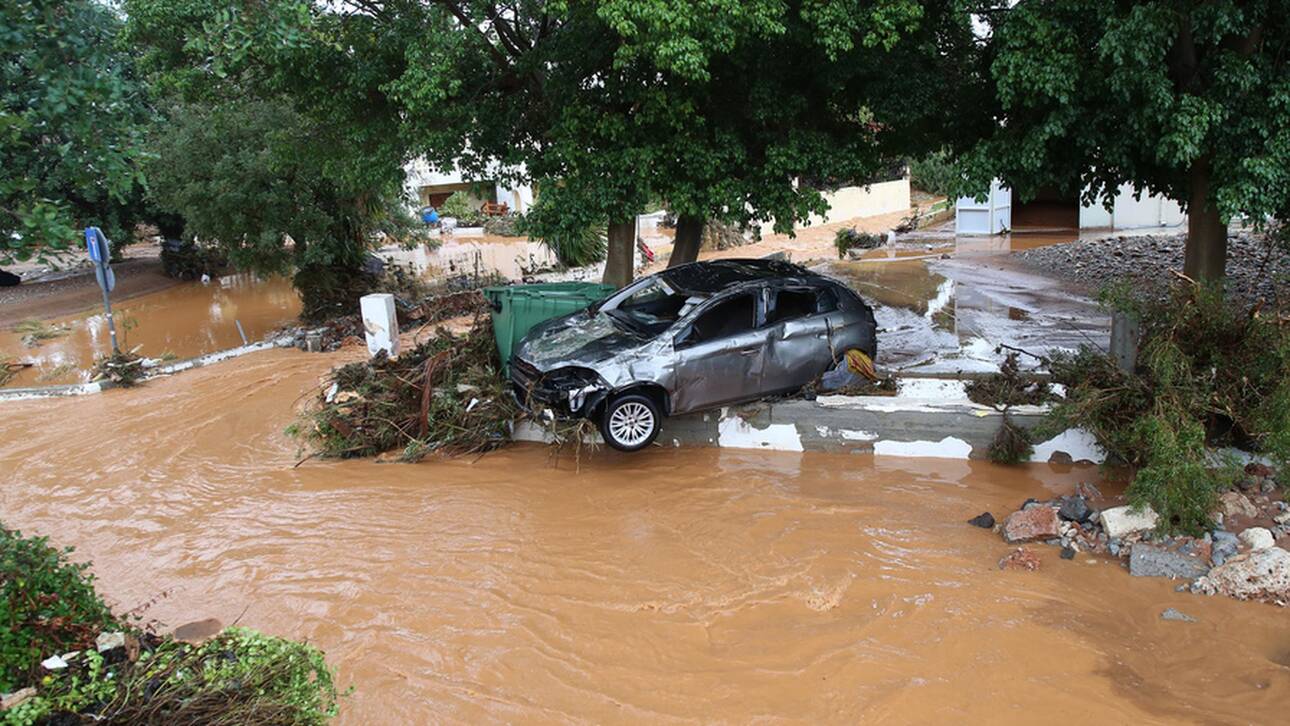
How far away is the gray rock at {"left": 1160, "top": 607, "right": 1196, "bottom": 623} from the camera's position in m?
5.79

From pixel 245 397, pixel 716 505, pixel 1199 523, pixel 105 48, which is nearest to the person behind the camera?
pixel 105 48

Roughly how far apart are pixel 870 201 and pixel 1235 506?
3240cm

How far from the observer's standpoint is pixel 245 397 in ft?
41.2

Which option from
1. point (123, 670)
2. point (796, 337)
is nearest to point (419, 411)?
point (796, 337)

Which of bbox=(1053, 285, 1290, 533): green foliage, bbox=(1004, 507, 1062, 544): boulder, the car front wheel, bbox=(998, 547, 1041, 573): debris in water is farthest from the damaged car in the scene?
bbox=(998, 547, 1041, 573): debris in water

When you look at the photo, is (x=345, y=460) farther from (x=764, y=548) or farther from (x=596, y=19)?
(x=596, y=19)

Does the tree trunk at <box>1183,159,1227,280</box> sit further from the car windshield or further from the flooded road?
the flooded road

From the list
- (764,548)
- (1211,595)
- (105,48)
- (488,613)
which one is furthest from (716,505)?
(105,48)

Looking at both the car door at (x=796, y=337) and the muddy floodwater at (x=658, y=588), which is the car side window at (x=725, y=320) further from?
the muddy floodwater at (x=658, y=588)

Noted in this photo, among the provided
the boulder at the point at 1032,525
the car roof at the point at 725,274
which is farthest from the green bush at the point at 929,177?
the boulder at the point at 1032,525

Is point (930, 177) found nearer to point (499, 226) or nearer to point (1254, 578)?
point (499, 226)

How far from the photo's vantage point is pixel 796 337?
9195 mm

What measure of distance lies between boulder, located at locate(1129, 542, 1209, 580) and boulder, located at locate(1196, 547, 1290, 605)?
122mm

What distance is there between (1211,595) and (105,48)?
7878 mm
